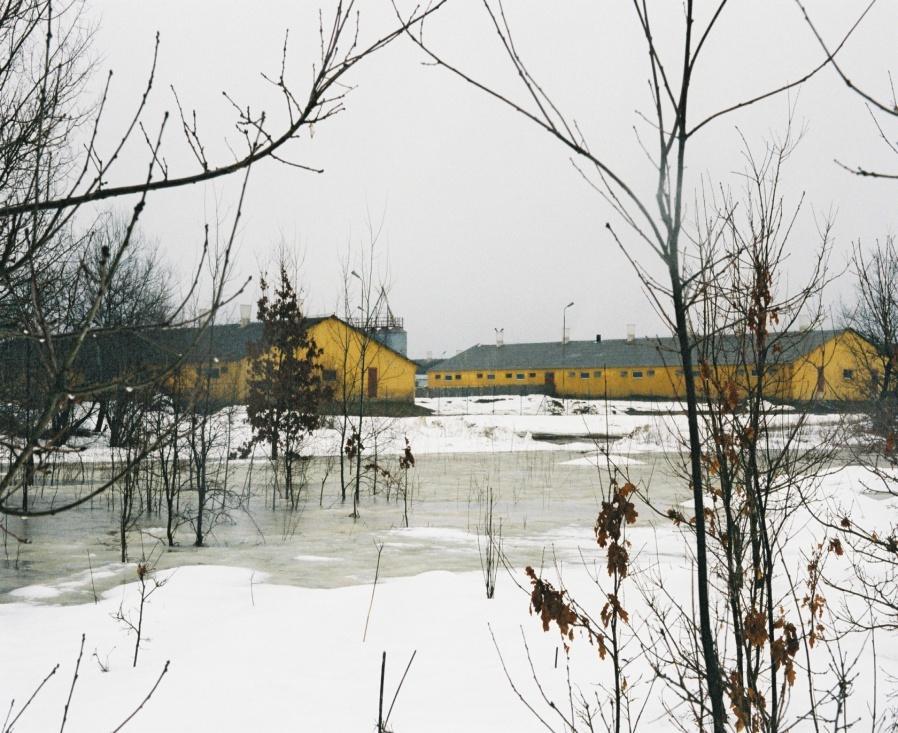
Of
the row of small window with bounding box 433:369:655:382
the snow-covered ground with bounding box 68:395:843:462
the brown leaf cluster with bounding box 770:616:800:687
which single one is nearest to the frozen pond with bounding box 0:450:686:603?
the brown leaf cluster with bounding box 770:616:800:687

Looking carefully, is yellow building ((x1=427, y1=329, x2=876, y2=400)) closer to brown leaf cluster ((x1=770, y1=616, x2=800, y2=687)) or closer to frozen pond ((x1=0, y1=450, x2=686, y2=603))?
frozen pond ((x1=0, y1=450, x2=686, y2=603))

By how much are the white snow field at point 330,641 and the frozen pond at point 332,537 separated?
6 centimetres

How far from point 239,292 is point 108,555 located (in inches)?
362

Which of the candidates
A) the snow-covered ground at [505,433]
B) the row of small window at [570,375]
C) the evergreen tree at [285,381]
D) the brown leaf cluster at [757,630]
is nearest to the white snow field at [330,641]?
the brown leaf cluster at [757,630]

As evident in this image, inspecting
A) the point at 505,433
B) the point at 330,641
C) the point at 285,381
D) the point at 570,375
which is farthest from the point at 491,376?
the point at 330,641

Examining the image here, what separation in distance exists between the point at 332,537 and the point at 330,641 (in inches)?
211

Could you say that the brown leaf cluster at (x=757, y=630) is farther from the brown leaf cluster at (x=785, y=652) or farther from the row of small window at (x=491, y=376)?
the row of small window at (x=491, y=376)

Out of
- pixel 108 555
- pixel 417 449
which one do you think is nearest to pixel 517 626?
pixel 108 555

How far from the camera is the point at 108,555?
381 inches

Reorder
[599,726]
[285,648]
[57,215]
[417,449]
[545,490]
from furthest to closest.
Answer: [417,449] → [545,490] → [285,648] → [599,726] → [57,215]

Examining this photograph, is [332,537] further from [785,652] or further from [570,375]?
[570,375]

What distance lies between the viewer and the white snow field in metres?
4.46

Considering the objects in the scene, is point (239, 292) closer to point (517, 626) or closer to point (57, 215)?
point (57, 215)

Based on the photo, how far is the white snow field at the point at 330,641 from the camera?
4457mm
